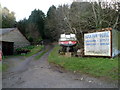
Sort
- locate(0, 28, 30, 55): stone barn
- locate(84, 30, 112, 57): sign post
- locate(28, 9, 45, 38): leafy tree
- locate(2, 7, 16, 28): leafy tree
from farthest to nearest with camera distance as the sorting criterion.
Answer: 1. locate(28, 9, 45, 38): leafy tree
2. locate(2, 7, 16, 28): leafy tree
3. locate(0, 28, 30, 55): stone barn
4. locate(84, 30, 112, 57): sign post

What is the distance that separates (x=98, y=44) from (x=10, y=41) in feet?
54.3

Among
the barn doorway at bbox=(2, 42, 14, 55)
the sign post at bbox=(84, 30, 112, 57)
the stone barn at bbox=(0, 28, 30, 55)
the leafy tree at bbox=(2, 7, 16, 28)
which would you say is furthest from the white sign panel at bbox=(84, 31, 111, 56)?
the leafy tree at bbox=(2, 7, 16, 28)

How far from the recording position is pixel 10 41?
21188 millimetres

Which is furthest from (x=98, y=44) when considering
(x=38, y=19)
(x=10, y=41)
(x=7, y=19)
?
(x=38, y=19)

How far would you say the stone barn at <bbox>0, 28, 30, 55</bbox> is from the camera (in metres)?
19.6

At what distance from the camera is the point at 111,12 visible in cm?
1542

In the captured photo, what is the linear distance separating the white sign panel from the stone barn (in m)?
14.0

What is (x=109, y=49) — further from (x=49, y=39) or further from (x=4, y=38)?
(x=49, y=39)

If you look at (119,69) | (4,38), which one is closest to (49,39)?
(4,38)

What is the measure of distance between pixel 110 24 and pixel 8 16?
31631 mm

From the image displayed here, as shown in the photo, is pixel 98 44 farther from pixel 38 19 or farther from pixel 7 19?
pixel 38 19

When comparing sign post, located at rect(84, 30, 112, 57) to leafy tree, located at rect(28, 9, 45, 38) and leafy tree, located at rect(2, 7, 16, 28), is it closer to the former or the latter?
leafy tree, located at rect(2, 7, 16, 28)

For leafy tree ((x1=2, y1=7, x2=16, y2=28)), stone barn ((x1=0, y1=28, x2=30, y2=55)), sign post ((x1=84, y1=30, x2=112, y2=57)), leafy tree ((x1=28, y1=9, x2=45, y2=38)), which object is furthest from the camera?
leafy tree ((x1=28, y1=9, x2=45, y2=38))

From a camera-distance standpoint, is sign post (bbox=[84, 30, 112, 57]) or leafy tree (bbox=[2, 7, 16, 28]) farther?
leafy tree (bbox=[2, 7, 16, 28])
